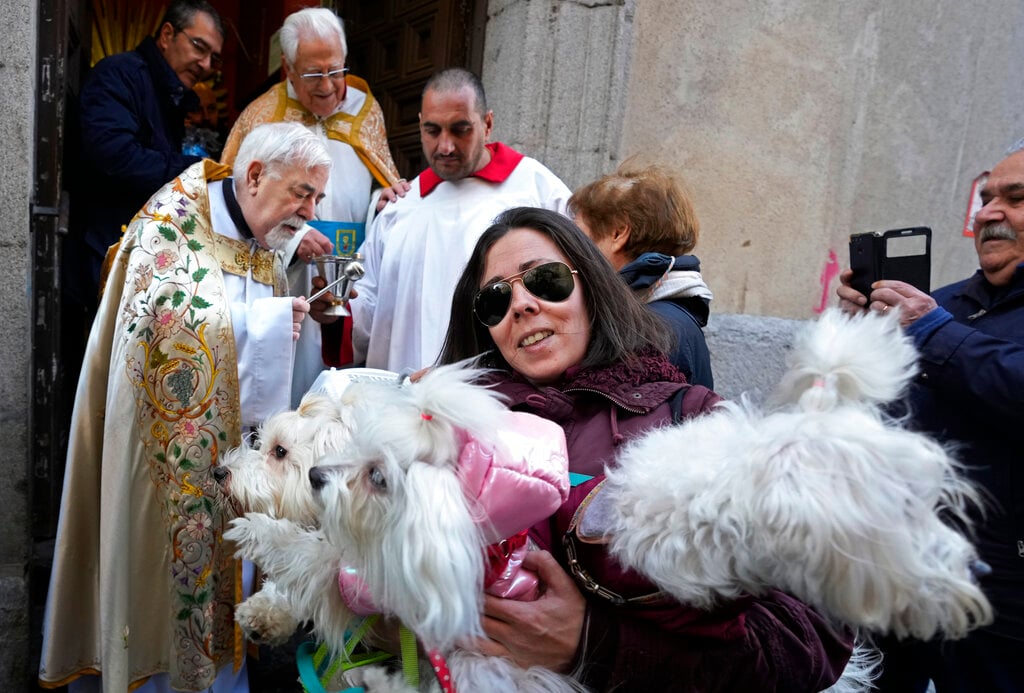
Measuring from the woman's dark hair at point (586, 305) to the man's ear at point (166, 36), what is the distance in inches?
105

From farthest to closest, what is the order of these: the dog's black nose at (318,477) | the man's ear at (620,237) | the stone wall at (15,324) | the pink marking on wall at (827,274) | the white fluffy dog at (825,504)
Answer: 1. the pink marking on wall at (827,274)
2. the stone wall at (15,324)
3. the man's ear at (620,237)
4. the dog's black nose at (318,477)
5. the white fluffy dog at (825,504)

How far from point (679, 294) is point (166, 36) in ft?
9.34

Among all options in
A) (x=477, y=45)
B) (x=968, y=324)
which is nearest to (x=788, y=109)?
(x=477, y=45)

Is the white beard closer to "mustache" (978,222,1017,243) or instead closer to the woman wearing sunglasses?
the woman wearing sunglasses

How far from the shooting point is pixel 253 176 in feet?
9.81

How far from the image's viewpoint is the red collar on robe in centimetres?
368

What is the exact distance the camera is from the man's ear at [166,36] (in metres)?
3.84

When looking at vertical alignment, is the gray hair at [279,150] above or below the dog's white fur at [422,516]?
above

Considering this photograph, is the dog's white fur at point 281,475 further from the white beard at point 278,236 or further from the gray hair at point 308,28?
the gray hair at point 308,28

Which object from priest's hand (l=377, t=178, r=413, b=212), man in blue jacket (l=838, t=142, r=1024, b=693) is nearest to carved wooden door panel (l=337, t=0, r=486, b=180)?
priest's hand (l=377, t=178, r=413, b=212)

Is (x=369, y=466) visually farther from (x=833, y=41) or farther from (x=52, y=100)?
(x=833, y=41)

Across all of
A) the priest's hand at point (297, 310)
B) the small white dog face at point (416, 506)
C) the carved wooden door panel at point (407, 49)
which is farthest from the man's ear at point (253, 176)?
the carved wooden door panel at point (407, 49)

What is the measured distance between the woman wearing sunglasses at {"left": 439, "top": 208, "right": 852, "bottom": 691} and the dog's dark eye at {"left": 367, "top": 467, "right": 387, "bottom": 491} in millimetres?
303

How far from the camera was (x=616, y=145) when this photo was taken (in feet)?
14.8
